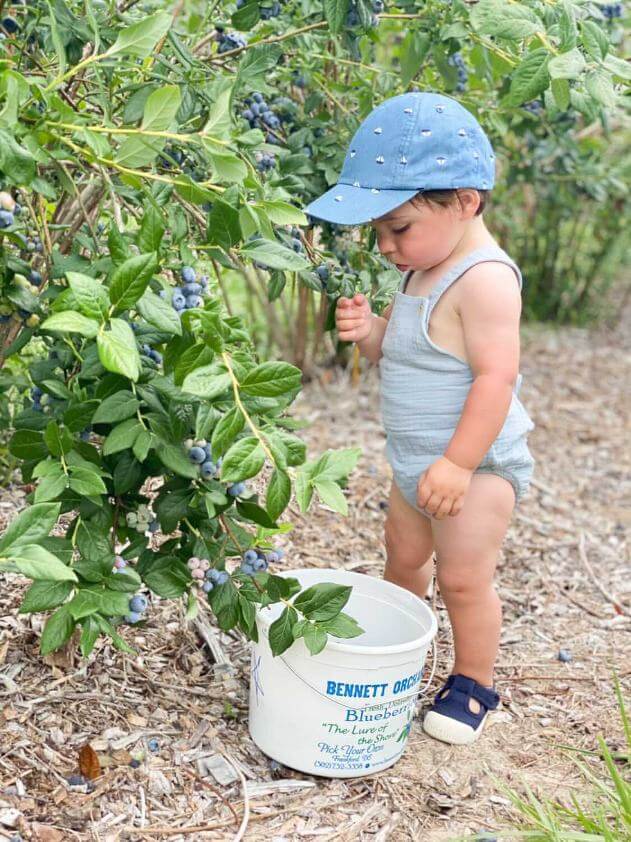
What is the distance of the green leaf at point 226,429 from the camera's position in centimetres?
135

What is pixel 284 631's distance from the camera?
5.83 feet

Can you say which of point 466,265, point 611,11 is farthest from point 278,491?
point 611,11

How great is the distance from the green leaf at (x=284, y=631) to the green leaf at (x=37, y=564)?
545 mm

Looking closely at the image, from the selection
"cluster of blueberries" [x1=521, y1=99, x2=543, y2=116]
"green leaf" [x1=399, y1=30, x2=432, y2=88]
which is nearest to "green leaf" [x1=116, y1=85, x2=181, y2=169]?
"green leaf" [x1=399, y1=30, x2=432, y2=88]

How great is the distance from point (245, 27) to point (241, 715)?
1.40m

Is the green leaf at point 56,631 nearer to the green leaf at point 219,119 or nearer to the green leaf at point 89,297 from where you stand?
the green leaf at point 89,297

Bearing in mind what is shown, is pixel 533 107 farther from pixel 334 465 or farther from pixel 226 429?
pixel 226 429

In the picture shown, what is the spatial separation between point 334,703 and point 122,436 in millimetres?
772

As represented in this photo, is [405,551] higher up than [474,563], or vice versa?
[474,563]

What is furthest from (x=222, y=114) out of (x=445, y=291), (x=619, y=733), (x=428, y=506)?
(x=619, y=733)

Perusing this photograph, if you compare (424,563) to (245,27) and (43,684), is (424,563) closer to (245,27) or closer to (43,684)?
(43,684)

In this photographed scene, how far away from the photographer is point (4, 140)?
134 centimetres

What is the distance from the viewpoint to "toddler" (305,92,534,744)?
1991mm

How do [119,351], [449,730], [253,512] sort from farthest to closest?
1. [449,730]
2. [253,512]
3. [119,351]
